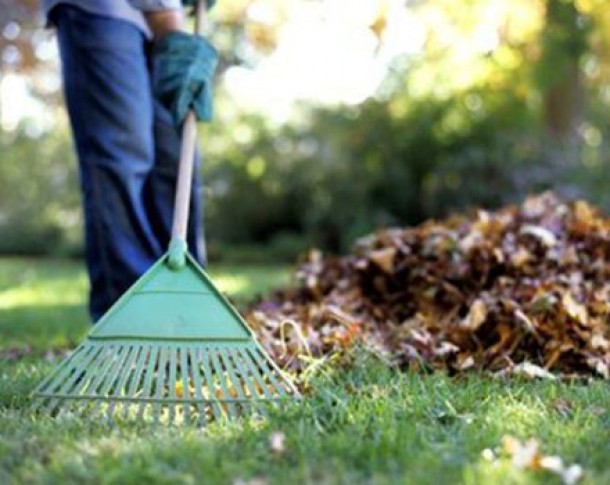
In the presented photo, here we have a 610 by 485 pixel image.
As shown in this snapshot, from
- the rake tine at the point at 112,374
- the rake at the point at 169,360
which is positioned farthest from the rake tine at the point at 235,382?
the rake tine at the point at 112,374

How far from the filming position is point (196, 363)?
2312 millimetres

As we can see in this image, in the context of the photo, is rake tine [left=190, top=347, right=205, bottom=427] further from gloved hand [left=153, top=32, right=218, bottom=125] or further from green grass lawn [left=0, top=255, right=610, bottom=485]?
gloved hand [left=153, top=32, right=218, bottom=125]

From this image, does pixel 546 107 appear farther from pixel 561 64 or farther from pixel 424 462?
pixel 424 462

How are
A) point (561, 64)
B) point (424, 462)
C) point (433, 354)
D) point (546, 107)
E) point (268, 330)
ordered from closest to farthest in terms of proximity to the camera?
point (424, 462) → point (433, 354) → point (268, 330) → point (561, 64) → point (546, 107)

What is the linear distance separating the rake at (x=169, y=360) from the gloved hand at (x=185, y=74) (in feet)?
2.26

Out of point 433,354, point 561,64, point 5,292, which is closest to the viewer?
point 433,354

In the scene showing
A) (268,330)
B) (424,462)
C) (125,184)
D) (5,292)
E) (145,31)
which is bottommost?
(5,292)

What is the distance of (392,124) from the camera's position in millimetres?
9930

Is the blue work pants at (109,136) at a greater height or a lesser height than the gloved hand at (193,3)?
lesser

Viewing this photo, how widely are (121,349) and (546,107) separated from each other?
28.0 feet

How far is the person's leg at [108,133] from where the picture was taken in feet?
10.1

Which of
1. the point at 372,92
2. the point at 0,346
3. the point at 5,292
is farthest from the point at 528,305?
the point at 372,92

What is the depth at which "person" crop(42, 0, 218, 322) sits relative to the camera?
308cm

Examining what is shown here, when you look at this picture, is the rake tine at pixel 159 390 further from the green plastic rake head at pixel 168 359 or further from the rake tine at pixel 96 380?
the rake tine at pixel 96 380
